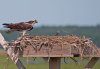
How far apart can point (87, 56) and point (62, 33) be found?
1.24m

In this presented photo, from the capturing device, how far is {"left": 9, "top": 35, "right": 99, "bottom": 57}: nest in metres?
9.20

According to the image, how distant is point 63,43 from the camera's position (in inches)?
366

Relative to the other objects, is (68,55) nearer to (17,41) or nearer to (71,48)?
(71,48)

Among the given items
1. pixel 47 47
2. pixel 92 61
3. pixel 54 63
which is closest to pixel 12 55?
pixel 47 47

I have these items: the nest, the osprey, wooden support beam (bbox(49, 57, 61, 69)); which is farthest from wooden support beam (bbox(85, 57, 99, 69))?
the osprey

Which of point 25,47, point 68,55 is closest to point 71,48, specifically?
point 68,55

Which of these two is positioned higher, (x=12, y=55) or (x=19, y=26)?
(x=19, y=26)

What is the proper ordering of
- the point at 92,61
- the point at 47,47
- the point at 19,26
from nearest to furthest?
1. the point at 47,47
2. the point at 19,26
3. the point at 92,61

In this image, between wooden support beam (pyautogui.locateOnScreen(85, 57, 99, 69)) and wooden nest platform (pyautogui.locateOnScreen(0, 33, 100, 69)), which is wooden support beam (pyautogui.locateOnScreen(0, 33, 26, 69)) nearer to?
wooden nest platform (pyautogui.locateOnScreen(0, 33, 100, 69))

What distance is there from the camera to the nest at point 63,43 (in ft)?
30.2

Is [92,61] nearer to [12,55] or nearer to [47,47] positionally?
[47,47]

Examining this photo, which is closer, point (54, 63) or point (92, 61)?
point (54, 63)

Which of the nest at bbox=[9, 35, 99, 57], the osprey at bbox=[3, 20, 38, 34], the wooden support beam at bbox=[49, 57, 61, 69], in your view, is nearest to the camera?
the nest at bbox=[9, 35, 99, 57]

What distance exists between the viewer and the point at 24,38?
9266mm
